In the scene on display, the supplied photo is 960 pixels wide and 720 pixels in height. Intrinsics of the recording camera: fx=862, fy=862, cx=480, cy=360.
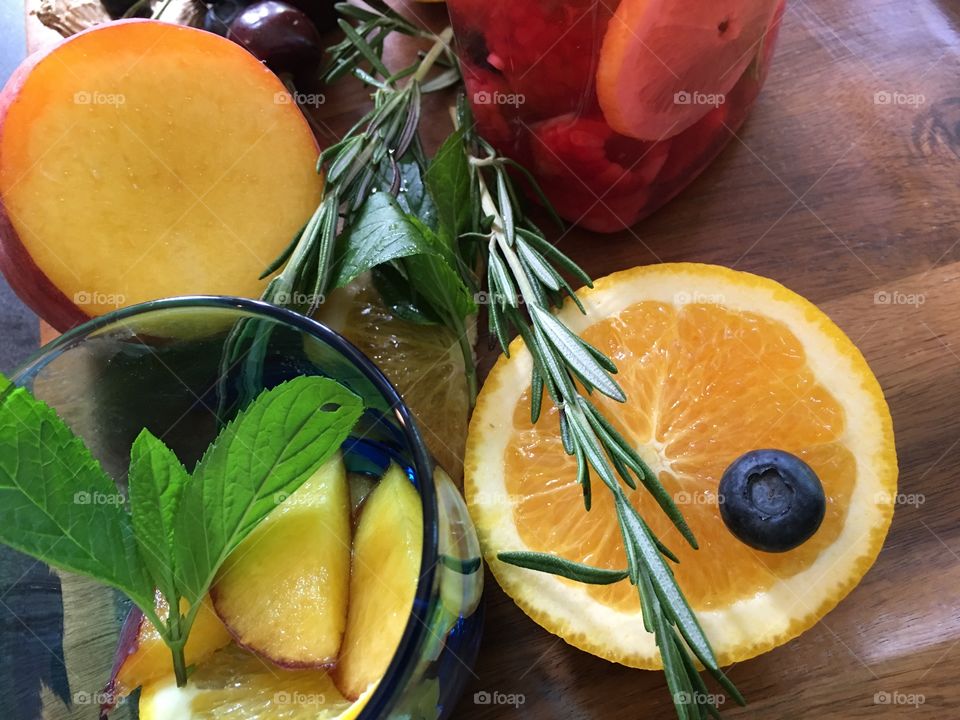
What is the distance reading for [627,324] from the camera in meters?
0.59

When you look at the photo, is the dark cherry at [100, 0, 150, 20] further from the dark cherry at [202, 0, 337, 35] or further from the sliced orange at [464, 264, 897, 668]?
the sliced orange at [464, 264, 897, 668]

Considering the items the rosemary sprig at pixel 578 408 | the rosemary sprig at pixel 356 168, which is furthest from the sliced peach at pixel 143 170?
the rosemary sprig at pixel 578 408

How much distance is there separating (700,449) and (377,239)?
0.81 ft

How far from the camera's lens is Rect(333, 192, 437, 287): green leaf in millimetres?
532

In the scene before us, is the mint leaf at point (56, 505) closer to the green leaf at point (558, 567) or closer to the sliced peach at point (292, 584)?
the sliced peach at point (292, 584)

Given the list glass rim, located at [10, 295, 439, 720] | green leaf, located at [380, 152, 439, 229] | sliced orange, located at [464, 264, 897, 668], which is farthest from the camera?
green leaf, located at [380, 152, 439, 229]

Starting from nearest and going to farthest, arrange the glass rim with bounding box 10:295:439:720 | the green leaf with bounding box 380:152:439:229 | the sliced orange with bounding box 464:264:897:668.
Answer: the glass rim with bounding box 10:295:439:720, the sliced orange with bounding box 464:264:897:668, the green leaf with bounding box 380:152:439:229

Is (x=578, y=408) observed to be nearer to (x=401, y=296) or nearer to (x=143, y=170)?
(x=401, y=296)

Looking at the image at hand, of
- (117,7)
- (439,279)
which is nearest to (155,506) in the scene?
(439,279)

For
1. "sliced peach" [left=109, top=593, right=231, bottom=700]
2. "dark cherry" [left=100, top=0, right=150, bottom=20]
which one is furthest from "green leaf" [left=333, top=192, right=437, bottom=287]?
"dark cherry" [left=100, top=0, right=150, bottom=20]

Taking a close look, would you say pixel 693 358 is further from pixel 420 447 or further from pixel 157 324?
pixel 157 324

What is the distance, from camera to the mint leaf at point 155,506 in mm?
469

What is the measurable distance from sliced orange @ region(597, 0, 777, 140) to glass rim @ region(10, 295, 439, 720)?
0.73 ft

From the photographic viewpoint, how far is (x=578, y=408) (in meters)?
0.52
